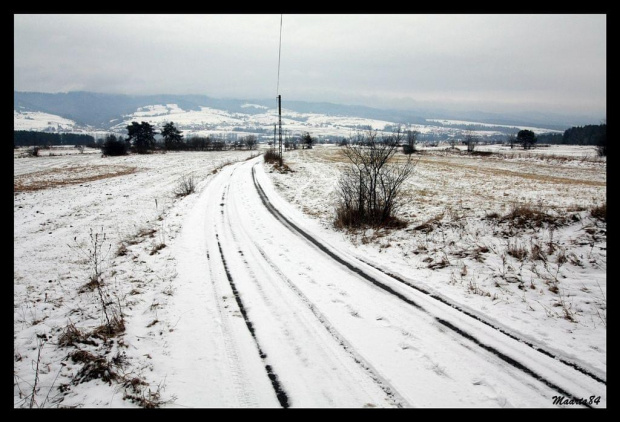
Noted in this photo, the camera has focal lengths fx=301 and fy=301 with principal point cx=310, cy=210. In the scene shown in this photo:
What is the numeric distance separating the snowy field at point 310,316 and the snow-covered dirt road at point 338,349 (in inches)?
1.0

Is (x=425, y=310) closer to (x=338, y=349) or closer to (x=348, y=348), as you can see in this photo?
(x=348, y=348)

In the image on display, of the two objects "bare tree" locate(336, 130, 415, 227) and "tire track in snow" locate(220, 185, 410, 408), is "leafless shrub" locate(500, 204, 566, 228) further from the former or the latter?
"tire track in snow" locate(220, 185, 410, 408)

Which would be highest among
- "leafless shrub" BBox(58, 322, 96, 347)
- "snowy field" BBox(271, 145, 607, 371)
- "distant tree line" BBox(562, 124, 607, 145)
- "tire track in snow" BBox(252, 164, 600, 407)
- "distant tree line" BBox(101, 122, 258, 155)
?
"distant tree line" BBox(562, 124, 607, 145)

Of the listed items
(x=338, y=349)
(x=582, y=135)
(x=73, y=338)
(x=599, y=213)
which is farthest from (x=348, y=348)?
(x=582, y=135)

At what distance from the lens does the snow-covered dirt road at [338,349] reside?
356cm

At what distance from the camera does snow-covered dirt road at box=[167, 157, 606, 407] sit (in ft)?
11.7

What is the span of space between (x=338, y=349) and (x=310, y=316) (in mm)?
1032

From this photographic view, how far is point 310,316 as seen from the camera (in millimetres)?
5359

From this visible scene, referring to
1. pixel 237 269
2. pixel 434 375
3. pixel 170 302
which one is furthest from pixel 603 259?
pixel 170 302

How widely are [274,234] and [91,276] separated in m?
5.41

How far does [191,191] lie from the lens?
67.7ft

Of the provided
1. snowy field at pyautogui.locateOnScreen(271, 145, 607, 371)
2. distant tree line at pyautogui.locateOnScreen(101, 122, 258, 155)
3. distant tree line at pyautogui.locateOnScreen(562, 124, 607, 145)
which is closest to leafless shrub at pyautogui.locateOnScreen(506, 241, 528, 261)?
snowy field at pyautogui.locateOnScreen(271, 145, 607, 371)

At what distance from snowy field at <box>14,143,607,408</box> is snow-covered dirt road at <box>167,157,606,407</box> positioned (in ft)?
0.08

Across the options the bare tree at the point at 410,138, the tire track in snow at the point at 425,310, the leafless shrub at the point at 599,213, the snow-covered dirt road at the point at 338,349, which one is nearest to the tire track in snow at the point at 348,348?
Result: the snow-covered dirt road at the point at 338,349
